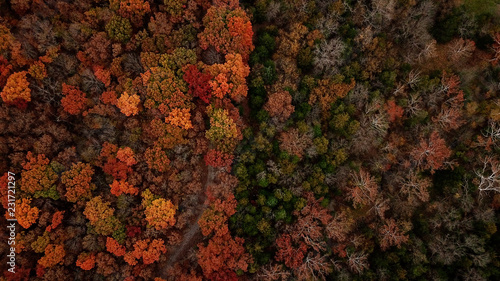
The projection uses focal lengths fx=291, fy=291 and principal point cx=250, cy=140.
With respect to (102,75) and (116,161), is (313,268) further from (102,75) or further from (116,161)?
(102,75)

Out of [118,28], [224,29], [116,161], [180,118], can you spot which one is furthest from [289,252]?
[118,28]

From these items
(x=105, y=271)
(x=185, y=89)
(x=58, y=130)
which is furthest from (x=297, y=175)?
(x=58, y=130)

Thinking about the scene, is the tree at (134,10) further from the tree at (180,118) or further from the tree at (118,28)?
the tree at (180,118)

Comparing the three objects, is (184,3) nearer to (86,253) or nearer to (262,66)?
(262,66)

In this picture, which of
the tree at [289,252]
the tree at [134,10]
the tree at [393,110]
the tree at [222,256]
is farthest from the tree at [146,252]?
the tree at [393,110]

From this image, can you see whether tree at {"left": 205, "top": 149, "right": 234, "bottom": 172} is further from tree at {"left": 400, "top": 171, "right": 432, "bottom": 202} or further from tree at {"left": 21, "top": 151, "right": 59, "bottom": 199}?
tree at {"left": 400, "top": 171, "right": 432, "bottom": 202}

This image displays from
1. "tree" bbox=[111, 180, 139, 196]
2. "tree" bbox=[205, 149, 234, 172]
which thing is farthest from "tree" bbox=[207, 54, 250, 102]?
"tree" bbox=[111, 180, 139, 196]
